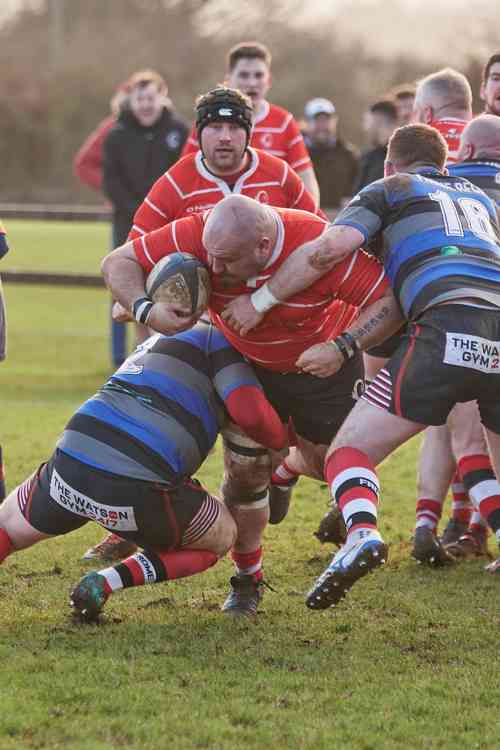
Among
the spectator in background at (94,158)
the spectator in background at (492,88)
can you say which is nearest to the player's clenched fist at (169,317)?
the spectator in background at (492,88)

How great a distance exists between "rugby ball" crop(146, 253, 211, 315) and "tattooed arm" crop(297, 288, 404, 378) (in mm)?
475

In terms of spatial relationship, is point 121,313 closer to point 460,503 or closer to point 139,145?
point 460,503

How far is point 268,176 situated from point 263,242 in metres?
1.89

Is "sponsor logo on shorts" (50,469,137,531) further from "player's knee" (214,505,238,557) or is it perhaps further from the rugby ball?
the rugby ball

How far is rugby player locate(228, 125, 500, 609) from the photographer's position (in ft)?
17.1

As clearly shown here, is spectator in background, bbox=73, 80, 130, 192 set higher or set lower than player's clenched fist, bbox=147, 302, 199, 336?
lower

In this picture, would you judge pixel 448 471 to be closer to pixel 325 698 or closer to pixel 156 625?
pixel 156 625

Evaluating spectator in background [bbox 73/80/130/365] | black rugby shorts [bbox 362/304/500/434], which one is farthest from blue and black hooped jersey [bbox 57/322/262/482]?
spectator in background [bbox 73/80/130/365]

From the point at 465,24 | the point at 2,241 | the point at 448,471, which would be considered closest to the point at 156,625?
the point at 448,471

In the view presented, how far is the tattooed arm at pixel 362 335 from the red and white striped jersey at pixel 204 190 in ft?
5.80

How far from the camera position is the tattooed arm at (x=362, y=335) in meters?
5.45

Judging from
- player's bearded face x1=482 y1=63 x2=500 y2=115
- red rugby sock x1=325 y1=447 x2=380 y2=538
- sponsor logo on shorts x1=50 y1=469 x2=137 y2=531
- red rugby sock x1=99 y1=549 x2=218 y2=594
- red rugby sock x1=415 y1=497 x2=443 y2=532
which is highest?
player's bearded face x1=482 y1=63 x2=500 y2=115

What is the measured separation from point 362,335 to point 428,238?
47 cm

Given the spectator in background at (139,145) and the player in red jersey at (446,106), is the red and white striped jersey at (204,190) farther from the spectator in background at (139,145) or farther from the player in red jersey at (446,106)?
the spectator in background at (139,145)
